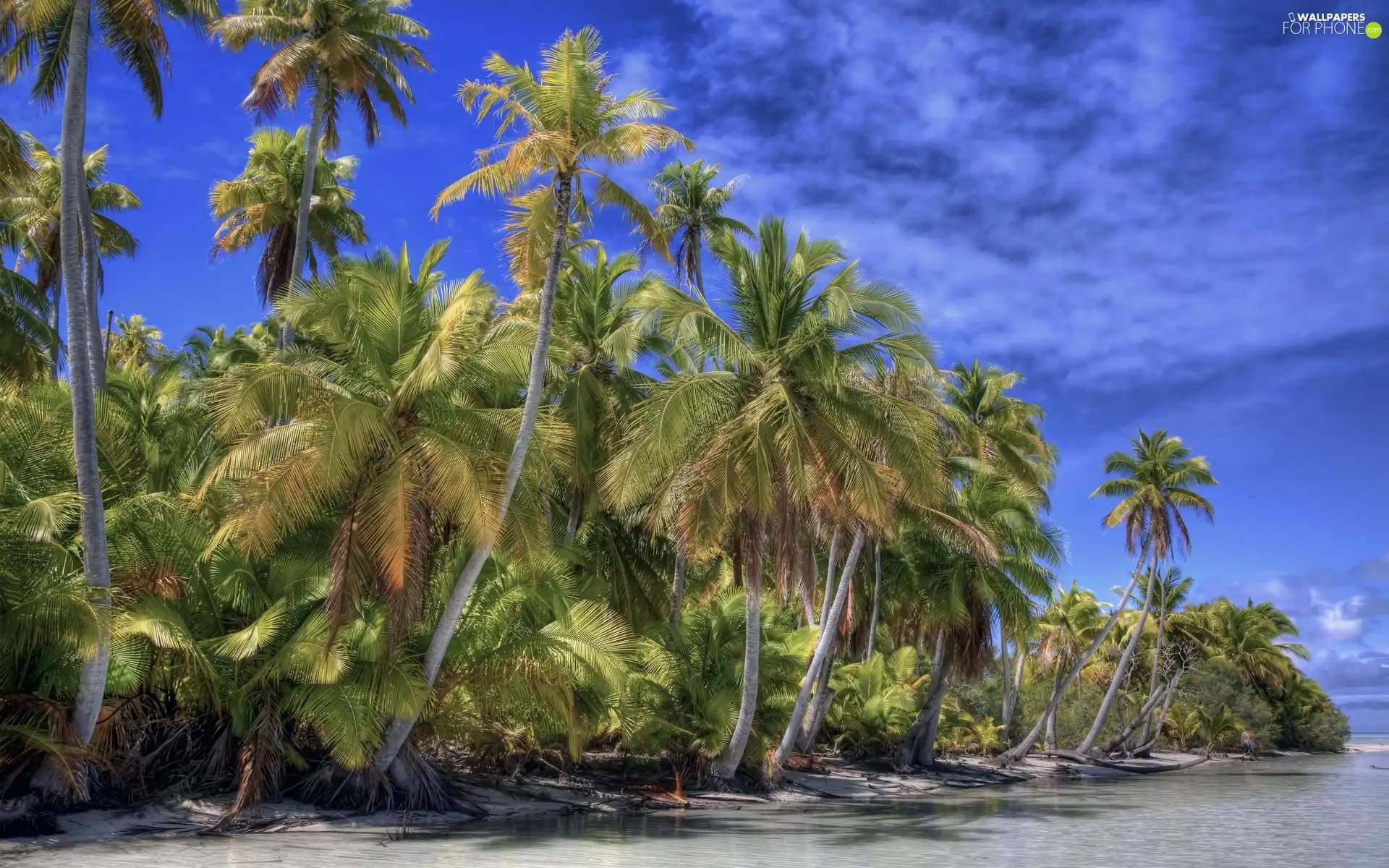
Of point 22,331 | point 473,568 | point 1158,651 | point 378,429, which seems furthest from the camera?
point 1158,651

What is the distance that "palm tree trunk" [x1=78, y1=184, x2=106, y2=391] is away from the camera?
18217mm

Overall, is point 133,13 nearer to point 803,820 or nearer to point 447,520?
point 447,520

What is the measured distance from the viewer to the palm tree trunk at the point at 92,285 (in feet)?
59.8

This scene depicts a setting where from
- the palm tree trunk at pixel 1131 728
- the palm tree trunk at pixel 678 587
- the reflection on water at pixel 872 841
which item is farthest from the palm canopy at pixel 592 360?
the palm tree trunk at pixel 1131 728

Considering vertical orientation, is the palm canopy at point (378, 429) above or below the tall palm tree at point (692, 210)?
below

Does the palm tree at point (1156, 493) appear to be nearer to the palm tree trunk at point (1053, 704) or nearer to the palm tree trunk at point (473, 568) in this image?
the palm tree trunk at point (1053, 704)

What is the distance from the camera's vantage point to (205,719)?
1550cm

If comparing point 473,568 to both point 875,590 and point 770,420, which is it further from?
point 875,590

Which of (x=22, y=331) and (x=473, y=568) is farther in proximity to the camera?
(x=22, y=331)

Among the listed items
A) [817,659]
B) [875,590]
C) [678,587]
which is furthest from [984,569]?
[678,587]

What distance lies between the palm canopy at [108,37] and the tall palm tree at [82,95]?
12 mm

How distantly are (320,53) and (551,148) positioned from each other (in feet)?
30.1

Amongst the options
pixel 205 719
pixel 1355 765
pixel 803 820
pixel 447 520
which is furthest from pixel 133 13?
pixel 1355 765

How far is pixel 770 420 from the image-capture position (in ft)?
60.5
